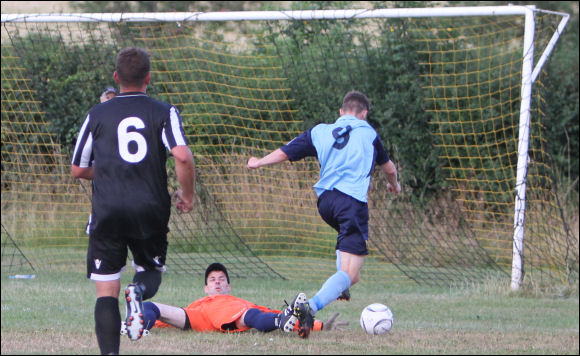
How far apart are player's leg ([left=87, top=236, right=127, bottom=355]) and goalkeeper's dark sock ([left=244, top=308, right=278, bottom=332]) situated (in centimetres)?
152

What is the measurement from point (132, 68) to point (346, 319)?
3.80 m

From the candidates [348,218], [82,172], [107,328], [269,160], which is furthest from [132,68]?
[348,218]

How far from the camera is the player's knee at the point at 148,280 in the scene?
437 cm

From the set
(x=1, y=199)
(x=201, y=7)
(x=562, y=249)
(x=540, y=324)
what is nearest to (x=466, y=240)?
(x=562, y=249)

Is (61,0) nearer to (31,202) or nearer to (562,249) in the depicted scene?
(31,202)

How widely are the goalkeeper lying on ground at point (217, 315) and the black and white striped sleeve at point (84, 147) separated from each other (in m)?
1.46

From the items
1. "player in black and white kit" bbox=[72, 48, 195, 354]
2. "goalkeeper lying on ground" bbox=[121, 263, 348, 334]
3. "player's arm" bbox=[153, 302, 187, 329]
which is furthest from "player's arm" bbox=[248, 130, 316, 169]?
"player in black and white kit" bbox=[72, 48, 195, 354]

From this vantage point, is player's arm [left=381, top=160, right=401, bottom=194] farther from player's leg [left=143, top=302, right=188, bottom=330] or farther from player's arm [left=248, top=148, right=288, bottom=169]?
player's leg [left=143, top=302, right=188, bottom=330]

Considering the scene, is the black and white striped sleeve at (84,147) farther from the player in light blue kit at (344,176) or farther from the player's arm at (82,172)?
the player in light blue kit at (344,176)

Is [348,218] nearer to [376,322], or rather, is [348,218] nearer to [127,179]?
[376,322]

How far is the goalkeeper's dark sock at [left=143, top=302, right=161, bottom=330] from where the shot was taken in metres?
5.46

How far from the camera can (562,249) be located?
9789 mm

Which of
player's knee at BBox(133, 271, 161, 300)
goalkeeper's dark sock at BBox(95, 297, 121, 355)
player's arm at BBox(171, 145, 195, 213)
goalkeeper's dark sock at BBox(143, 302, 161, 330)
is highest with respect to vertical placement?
player's arm at BBox(171, 145, 195, 213)

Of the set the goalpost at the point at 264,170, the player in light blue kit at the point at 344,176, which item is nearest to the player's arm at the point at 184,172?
the player in light blue kit at the point at 344,176
